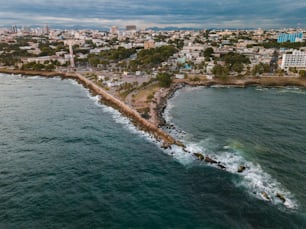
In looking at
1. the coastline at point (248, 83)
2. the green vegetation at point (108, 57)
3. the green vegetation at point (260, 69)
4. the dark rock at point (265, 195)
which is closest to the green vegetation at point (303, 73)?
the coastline at point (248, 83)

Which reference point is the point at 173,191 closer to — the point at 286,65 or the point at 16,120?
the point at 16,120

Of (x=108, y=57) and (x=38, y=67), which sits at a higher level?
(x=108, y=57)

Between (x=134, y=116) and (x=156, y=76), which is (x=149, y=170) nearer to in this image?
(x=134, y=116)

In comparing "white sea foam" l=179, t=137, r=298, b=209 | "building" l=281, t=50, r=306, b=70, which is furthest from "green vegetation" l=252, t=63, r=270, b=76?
"white sea foam" l=179, t=137, r=298, b=209

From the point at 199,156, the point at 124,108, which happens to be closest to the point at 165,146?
the point at 199,156

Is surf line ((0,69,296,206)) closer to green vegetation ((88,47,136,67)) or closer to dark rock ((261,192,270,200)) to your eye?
dark rock ((261,192,270,200))

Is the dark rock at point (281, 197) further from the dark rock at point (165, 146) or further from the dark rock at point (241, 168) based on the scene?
the dark rock at point (165, 146)

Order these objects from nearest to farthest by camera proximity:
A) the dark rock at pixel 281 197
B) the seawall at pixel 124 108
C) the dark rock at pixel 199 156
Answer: the dark rock at pixel 281 197, the dark rock at pixel 199 156, the seawall at pixel 124 108
